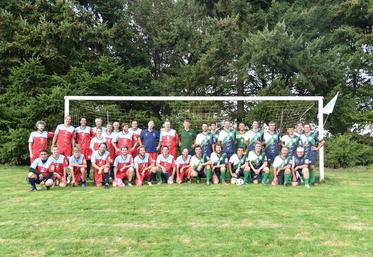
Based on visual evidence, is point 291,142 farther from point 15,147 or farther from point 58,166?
point 15,147

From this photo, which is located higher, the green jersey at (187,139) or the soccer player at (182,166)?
the green jersey at (187,139)

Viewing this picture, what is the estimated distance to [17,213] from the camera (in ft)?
17.5

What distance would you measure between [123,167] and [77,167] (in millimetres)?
957

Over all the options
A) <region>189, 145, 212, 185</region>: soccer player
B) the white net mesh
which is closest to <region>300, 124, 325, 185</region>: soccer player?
<region>189, 145, 212, 185</region>: soccer player

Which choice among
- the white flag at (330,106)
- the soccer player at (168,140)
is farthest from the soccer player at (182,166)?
the white flag at (330,106)

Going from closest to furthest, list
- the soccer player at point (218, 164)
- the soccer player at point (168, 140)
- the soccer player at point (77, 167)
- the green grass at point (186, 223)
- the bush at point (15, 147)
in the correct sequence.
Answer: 1. the green grass at point (186, 223)
2. the soccer player at point (77, 167)
3. the soccer player at point (218, 164)
4. the soccer player at point (168, 140)
5. the bush at point (15, 147)

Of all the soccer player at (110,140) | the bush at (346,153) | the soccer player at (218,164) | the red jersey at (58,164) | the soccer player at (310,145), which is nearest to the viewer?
the red jersey at (58,164)

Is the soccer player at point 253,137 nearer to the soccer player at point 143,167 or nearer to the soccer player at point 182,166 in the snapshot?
the soccer player at point 182,166

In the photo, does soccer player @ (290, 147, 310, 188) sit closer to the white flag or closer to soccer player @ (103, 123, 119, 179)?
the white flag

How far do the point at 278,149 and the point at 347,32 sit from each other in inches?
391

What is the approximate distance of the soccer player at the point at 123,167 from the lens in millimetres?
8359

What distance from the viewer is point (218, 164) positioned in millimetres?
8766

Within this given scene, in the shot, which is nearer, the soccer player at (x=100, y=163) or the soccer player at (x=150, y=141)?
the soccer player at (x=100, y=163)

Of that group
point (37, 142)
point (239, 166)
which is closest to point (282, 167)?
point (239, 166)
